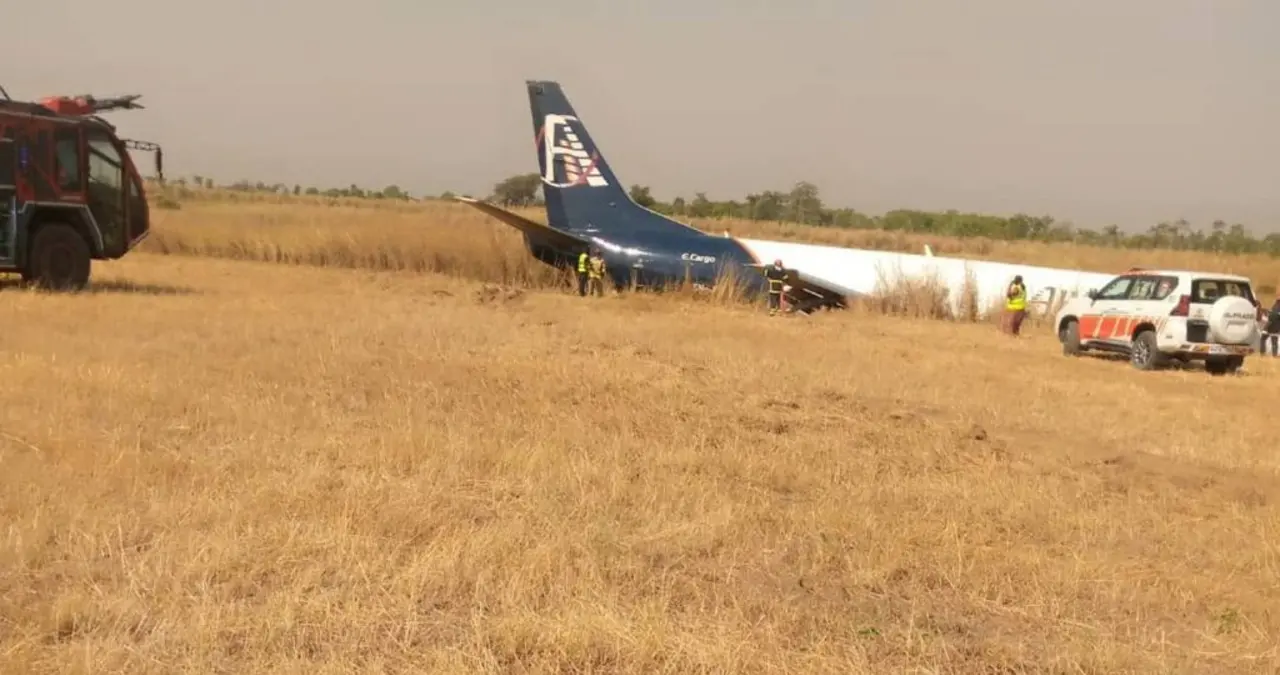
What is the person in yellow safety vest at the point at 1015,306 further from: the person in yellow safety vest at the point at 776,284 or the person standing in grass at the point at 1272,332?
the person standing in grass at the point at 1272,332

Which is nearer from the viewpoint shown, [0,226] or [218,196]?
[0,226]

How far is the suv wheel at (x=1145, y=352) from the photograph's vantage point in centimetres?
1744

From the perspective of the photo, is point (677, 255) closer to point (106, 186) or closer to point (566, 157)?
point (566, 157)

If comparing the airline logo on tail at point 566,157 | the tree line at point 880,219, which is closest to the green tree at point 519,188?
the tree line at point 880,219

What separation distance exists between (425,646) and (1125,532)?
14.1 feet

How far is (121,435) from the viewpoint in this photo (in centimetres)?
714

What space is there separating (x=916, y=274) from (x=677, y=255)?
5.91 meters

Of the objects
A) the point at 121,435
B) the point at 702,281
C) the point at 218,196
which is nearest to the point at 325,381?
the point at 121,435

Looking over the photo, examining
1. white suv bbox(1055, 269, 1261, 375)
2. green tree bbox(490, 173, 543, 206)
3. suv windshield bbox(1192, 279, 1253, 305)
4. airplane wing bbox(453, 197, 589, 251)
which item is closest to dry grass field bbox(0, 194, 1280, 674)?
white suv bbox(1055, 269, 1261, 375)

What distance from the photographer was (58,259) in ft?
58.5

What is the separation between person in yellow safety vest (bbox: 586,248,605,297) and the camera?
2608 centimetres

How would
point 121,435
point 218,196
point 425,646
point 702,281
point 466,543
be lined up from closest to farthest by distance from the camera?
point 425,646
point 466,543
point 121,435
point 702,281
point 218,196

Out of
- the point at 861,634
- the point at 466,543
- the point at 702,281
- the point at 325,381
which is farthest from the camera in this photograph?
the point at 702,281

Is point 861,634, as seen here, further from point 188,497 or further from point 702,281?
point 702,281
